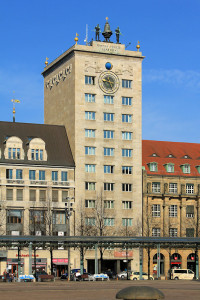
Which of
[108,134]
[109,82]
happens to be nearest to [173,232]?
[108,134]

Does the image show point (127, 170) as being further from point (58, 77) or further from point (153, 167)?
point (58, 77)

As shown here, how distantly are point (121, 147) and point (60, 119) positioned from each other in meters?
13.1

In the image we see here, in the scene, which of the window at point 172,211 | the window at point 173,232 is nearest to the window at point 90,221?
the window at point 173,232

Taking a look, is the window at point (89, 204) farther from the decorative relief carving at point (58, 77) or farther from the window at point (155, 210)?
the decorative relief carving at point (58, 77)

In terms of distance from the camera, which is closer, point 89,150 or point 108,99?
point 89,150

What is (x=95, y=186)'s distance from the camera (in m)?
132

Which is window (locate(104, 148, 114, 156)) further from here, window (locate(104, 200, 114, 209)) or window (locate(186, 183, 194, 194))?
window (locate(186, 183, 194, 194))

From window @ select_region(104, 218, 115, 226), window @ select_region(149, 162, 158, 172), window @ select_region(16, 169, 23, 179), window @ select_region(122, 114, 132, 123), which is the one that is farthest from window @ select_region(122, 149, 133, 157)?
window @ select_region(16, 169, 23, 179)

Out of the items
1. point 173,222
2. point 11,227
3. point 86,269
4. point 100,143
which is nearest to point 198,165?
point 173,222

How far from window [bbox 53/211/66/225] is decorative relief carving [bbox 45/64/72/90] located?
1005 inches

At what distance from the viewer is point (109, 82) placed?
134 metres

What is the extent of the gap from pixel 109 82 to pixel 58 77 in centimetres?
1081

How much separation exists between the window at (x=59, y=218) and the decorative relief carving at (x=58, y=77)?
25.5 m

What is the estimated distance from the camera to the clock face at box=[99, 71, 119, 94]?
438 ft
